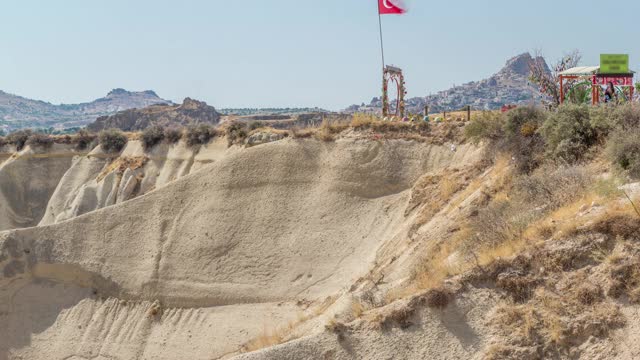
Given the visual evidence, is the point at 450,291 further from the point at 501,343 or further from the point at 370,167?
the point at 370,167

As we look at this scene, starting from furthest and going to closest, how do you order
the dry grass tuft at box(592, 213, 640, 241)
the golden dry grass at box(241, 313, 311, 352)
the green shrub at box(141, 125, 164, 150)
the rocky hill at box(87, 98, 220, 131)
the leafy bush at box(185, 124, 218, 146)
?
1. the rocky hill at box(87, 98, 220, 131)
2. the green shrub at box(141, 125, 164, 150)
3. the leafy bush at box(185, 124, 218, 146)
4. the golden dry grass at box(241, 313, 311, 352)
5. the dry grass tuft at box(592, 213, 640, 241)

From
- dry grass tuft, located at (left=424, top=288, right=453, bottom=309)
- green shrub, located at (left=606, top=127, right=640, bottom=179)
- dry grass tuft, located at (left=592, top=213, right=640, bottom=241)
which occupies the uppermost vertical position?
green shrub, located at (left=606, top=127, right=640, bottom=179)

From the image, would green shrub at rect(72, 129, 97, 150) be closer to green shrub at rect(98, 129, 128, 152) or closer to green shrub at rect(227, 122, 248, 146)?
green shrub at rect(98, 129, 128, 152)

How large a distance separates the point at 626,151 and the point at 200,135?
2426cm

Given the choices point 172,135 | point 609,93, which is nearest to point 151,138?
point 172,135

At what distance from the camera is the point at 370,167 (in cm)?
2384

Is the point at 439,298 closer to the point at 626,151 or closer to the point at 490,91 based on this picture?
the point at 626,151

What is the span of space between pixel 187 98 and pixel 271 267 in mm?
87403

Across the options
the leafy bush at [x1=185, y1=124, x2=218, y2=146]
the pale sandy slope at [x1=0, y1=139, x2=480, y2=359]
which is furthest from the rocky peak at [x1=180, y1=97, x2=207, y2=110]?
the pale sandy slope at [x1=0, y1=139, x2=480, y2=359]

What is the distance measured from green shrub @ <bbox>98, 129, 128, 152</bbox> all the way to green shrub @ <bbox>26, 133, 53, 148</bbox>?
13.6 ft

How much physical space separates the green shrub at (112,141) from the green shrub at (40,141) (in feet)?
13.6

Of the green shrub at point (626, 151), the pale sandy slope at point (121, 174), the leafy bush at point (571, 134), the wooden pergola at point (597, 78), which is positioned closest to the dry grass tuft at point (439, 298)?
the green shrub at point (626, 151)

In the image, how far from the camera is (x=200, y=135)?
34625mm

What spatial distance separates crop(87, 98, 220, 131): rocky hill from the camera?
313 ft
